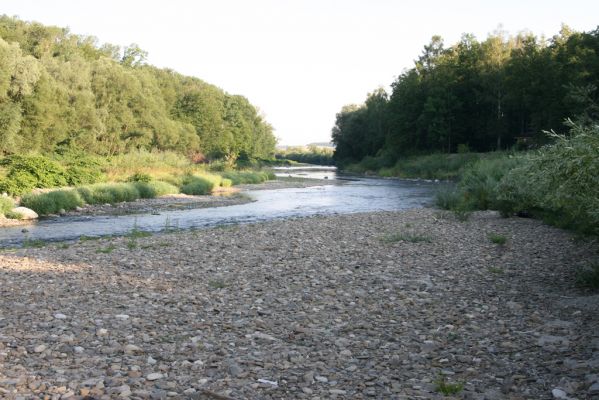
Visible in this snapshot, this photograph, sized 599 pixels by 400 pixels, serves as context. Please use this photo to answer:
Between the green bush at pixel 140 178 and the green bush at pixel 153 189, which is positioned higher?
the green bush at pixel 140 178

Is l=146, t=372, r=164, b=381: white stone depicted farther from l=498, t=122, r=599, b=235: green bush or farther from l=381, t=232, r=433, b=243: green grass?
l=381, t=232, r=433, b=243: green grass

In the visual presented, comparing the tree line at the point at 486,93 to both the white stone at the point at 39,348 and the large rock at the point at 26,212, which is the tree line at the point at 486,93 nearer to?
the large rock at the point at 26,212

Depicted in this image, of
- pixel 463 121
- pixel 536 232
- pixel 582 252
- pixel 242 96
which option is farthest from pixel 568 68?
pixel 242 96

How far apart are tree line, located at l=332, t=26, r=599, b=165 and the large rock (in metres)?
47.2

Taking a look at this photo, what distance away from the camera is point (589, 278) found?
31.6 ft

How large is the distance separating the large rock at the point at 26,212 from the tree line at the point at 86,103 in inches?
829

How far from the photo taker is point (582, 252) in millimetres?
13242

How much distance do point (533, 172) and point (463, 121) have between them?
7339 cm

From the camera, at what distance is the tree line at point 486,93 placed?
180 feet

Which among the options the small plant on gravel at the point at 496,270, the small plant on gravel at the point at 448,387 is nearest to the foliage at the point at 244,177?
the small plant on gravel at the point at 496,270

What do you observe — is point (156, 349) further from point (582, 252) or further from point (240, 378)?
point (582, 252)

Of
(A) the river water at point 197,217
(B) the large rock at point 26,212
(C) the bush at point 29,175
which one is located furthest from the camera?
(C) the bush at point 29,175

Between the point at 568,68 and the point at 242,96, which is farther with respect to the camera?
the point at 242,96

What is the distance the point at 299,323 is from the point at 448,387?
286 centimetres
